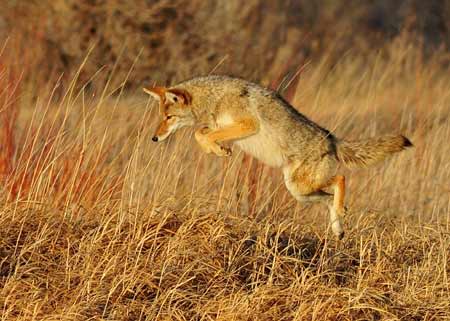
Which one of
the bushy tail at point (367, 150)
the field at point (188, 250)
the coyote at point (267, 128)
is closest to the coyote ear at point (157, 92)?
the coyote at point (267, 128)

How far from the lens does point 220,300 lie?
5.34m

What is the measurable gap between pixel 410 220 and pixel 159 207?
194 cm

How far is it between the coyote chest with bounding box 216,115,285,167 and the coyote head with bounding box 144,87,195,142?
0.67ft

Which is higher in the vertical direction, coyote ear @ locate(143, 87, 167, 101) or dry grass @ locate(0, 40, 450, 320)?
coyote ear @ locate(143, 87, 167, 101)

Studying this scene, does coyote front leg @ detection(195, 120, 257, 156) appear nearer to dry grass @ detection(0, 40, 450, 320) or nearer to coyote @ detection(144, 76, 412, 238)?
coyote @ detection(144, 76, 412, 238)

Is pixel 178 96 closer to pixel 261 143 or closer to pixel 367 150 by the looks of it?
pixel 261 143

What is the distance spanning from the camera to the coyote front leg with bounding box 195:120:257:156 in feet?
20.9

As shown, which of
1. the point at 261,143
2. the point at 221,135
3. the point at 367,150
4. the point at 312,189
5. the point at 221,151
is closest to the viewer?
the point at 221,151

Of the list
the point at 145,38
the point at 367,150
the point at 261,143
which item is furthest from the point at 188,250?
the point at 145,38

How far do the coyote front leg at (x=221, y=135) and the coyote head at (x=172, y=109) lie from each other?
162 millimetres

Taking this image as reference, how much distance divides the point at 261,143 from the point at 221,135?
340 millimetres

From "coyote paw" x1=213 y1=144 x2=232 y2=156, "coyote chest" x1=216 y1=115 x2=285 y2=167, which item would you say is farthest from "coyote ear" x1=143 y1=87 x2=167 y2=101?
"coyote paw" x1=213 y1=144 x2=232 y2=156

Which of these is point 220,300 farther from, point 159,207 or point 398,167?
point 398,167

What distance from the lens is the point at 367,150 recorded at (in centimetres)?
693
